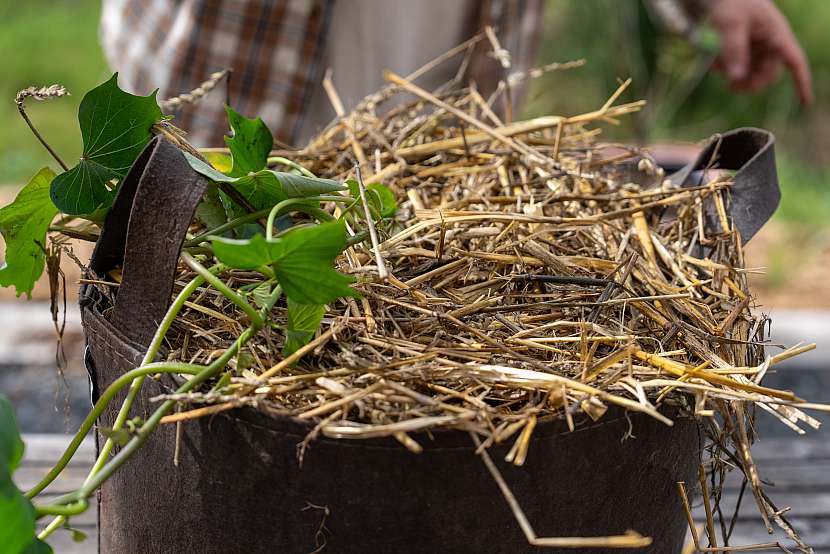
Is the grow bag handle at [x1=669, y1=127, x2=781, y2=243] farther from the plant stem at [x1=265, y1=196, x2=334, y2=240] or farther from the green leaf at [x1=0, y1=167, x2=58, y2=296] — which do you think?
the green leaf at [x1=0, y1=167, x2=58, y2=296]

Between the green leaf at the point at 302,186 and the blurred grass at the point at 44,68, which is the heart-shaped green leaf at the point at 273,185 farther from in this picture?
the blurred grass at the point at 44,68

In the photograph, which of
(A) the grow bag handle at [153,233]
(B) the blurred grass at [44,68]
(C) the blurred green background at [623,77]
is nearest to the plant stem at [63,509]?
(A) the grow bag handle at [153,233]

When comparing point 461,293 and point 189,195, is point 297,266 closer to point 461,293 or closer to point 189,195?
point 189,195

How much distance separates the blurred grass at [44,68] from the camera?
3.48 meters

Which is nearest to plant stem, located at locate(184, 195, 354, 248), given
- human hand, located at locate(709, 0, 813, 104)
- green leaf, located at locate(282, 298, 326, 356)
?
green leaf, located at locate(282, 298, 326, 356)

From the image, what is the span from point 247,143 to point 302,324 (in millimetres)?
177

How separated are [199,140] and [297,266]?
1062 mm

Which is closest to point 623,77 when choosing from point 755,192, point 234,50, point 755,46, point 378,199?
point 755,46

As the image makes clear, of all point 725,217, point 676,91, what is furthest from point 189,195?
point 676,91

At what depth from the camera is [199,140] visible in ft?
5.07

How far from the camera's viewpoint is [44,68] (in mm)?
4105

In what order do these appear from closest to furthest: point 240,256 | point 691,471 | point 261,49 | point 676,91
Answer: point 240,256 → point 691,471 → point 261,49 → point 676,91

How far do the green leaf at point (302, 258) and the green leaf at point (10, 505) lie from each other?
0.51 ft

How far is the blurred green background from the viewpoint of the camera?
353 cm
